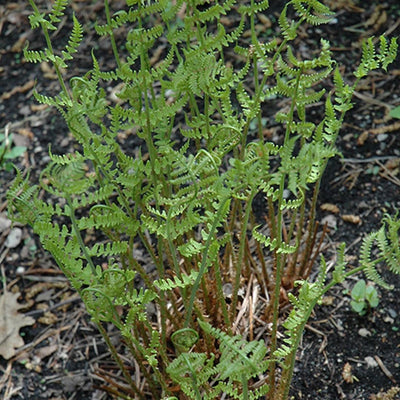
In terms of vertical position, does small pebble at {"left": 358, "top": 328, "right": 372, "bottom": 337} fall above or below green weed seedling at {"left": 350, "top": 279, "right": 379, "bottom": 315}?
below

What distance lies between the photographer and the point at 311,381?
1471mm

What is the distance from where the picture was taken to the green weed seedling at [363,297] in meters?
1.57

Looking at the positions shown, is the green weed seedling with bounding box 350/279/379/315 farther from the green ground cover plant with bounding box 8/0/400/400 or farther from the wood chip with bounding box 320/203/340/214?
the green ground cover plant with bounding box 8/0/400/400

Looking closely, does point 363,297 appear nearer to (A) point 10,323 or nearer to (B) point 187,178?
(B) point 187,178

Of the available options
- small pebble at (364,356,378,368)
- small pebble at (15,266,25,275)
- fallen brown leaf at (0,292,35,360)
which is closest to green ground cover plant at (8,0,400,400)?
small pebble at (364,356,378,368)

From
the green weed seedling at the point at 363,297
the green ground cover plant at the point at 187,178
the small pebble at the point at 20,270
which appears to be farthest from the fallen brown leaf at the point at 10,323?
the green weed seedling at the point at 363,297

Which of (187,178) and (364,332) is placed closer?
(187,178)

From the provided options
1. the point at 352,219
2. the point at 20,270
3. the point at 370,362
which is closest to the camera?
the point at 370,362

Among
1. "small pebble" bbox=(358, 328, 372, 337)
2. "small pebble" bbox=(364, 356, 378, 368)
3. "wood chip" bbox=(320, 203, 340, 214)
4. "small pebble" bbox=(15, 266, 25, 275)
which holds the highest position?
"small pebble" bbox=(15, 266, 25, 275)

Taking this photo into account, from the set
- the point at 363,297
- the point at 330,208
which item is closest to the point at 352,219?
the point at 330,208

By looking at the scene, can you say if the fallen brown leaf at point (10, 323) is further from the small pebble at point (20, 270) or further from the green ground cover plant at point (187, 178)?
the green ground cover plant at point (187, 178)

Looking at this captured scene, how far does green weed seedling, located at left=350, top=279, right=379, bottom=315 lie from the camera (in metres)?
1.57

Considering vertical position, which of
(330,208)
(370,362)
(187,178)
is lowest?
(370,362)

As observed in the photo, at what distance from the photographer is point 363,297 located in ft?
5.21
